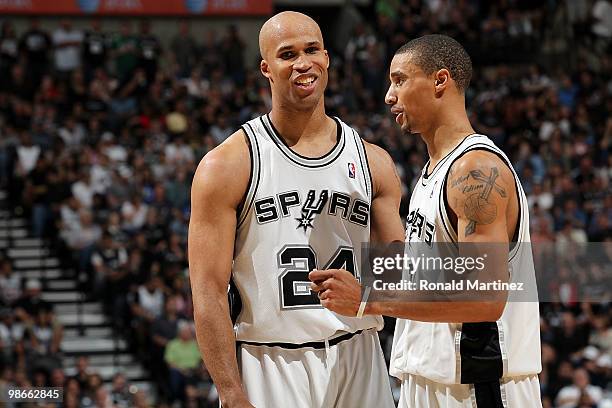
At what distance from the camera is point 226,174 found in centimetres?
401

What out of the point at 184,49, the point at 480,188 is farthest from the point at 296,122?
the point at 184,49

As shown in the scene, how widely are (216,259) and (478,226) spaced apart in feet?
3.35

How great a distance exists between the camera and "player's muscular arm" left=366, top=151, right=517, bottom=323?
367 cm

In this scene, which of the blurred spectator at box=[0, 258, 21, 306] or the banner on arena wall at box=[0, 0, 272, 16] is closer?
the blurred spectator at box=[0, 258, 21, 306]

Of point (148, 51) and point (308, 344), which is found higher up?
point (148, 51)

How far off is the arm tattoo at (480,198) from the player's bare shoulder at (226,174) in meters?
0.89

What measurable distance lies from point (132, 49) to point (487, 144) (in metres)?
13.7

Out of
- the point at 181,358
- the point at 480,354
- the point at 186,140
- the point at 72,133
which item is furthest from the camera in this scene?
the point at 186,140

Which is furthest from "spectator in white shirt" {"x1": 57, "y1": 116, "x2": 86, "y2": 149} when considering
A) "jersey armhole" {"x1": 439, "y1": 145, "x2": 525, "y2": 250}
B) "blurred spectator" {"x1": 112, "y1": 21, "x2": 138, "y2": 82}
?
"jersey armhole" {"x1": 439, "y1": 145, "x2": 525, "y2": 250}

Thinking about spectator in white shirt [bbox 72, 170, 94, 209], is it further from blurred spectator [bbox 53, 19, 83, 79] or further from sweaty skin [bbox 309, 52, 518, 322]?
sweaty skin [bbox 309, 52, 518, 322]

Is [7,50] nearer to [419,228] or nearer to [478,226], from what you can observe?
[419,228]

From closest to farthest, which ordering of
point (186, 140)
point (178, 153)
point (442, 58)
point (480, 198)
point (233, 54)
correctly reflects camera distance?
point (480, 198) → point (442, 58) → point (178, 153) → point (186, 140) → point (233, 54)

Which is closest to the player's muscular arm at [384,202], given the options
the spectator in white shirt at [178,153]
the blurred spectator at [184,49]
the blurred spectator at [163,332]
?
the blurred spectator at [163,332]

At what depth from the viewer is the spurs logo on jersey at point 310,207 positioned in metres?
4.10
